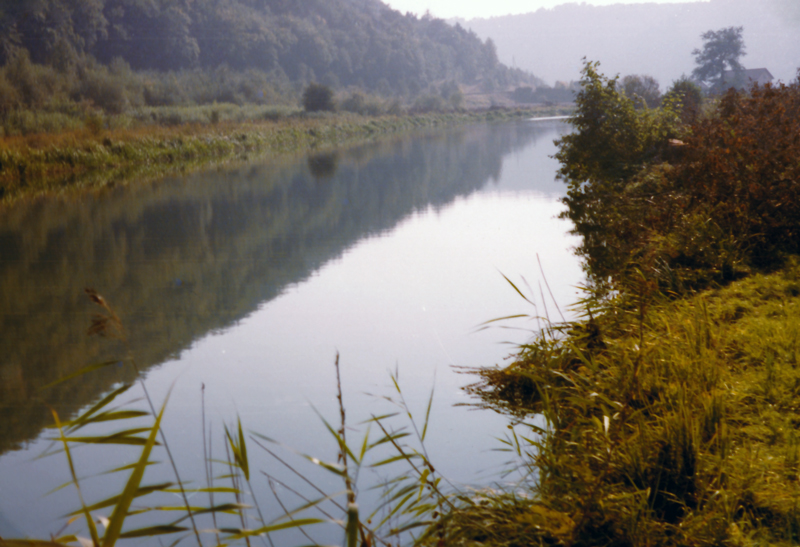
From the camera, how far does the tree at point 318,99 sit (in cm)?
4247

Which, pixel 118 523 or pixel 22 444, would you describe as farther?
pixel 22 444

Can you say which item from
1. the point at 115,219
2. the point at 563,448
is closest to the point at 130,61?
the point at 115,219

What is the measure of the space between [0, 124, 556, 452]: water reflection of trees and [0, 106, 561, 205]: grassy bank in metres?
1.97

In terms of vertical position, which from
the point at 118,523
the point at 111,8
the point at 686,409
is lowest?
the point at 686,409

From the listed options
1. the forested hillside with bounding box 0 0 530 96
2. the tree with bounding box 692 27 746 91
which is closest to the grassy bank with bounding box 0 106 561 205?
the forested hillside with bounding box 0 0 530 96

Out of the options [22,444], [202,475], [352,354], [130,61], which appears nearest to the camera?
[202,475]

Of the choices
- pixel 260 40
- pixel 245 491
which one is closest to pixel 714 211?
pixel 245 491

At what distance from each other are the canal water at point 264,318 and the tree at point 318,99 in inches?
1278

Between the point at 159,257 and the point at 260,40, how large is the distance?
69.1 meters

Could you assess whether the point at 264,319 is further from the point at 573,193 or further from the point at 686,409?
the point at 573,193

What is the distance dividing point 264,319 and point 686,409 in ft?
11.5

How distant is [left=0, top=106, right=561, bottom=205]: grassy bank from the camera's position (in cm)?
1354

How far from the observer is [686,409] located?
2.26 m

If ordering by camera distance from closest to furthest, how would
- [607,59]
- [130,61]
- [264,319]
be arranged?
[264,319], [130,61], [607,59]
